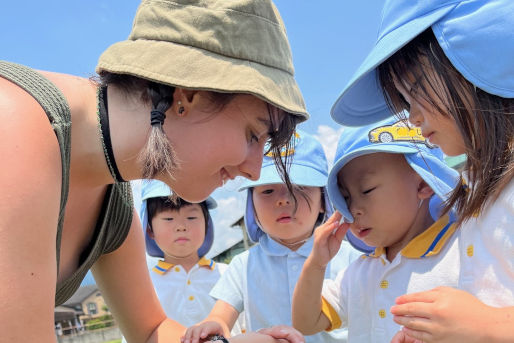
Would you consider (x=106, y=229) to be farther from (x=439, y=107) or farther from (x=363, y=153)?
(x=439, y=107)

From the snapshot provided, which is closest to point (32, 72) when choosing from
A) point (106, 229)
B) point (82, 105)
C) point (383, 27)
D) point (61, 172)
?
point (82, 105)

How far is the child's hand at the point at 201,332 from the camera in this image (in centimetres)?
211

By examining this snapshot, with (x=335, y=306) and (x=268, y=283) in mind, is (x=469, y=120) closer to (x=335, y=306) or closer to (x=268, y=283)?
(x=335, y=306)

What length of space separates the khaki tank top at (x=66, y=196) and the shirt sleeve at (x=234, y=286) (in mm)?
1097

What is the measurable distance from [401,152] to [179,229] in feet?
7.29

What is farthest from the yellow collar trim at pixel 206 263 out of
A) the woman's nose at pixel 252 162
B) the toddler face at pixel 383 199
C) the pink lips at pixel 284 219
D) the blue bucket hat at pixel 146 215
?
the woman's nose at pixel 252 162

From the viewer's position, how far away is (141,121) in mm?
1614

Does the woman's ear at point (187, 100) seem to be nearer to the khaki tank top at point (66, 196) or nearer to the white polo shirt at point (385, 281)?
the khaki tank top at point (66, 196)

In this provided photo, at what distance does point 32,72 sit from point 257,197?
1.77 meters

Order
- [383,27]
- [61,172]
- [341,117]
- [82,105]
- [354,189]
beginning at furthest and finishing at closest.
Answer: [354,189] < [341,117] < [383,27] < [82,105] < [61,172]

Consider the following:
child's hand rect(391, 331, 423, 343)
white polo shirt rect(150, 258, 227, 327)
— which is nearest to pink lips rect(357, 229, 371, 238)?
child's hand rect(391, 331, 423, 343)

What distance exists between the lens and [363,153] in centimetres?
216

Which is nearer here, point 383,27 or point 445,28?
point 445,28

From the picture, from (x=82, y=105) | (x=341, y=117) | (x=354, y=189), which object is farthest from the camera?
(x=354, y=189)
